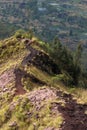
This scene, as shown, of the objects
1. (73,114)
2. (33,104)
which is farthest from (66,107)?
(33,104)

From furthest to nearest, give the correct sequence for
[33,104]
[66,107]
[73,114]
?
[33,104] → [66,107] → [73,114]

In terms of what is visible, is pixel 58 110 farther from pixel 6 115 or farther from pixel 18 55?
pixel 18 55

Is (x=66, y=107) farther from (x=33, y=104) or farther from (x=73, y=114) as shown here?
(x=33, y=104)

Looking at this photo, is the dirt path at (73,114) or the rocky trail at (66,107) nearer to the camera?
the dirt path at (73,114)

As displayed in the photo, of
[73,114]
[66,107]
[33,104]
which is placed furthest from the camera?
[33,104]

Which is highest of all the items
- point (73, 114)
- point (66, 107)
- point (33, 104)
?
point (66, 107)

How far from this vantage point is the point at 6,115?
34.3m

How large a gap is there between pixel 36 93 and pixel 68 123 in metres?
6.31

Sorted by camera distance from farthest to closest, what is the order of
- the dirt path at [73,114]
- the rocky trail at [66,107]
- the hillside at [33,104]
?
1. the hillside at [33,104]
2. the rocky trail at [66,107]
3. the dirt path at [73,114]

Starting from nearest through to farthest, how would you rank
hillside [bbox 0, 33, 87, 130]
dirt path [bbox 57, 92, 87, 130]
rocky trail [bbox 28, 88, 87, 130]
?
dirt path [bbox 57, 92, 87, 130], rocky trail [bbox 28, 88, 87, 130], hillside [bbox 0, 33, 87, 130]

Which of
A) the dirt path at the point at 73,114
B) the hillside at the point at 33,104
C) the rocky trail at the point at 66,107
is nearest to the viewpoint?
the dirt path at the point at 73,114

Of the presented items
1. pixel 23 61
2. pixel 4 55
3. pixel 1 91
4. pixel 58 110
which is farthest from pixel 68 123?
pixel 4 55

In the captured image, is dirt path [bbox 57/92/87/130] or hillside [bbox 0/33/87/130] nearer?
dirt path [bbox 57/92/87/130]

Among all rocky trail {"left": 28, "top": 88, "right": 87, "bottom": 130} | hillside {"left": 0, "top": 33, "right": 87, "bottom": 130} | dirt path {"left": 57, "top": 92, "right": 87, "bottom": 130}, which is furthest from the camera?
hillside {"left": 0, "top": 33, "right": 87, "bottom": 130}
